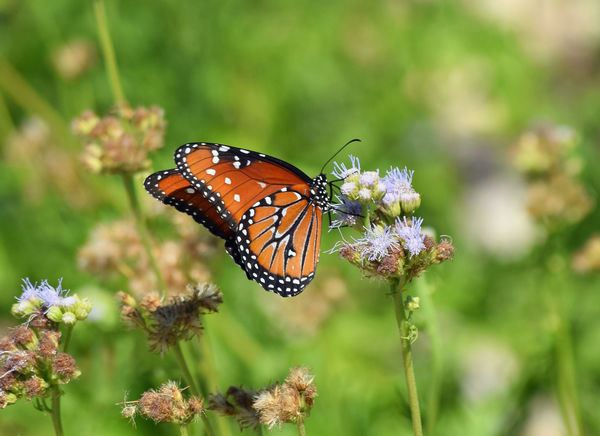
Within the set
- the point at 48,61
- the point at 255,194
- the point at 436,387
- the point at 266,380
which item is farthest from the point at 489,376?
the point at 48,61

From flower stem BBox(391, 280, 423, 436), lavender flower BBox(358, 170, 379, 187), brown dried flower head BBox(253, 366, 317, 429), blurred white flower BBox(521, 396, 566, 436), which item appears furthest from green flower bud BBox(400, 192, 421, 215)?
blurred white flower BBox(521, 396, 566, 436)

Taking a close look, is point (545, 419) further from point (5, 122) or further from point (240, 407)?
point (5, 122)

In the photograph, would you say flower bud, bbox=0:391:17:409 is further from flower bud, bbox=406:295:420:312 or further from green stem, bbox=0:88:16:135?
green stem, bbox=0:88:16:135

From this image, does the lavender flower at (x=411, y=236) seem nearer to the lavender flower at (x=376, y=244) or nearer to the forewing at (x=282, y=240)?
the lavender flower at (x=376, y=244)

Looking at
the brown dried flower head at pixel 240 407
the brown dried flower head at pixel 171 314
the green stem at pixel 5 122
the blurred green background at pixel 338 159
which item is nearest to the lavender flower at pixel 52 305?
the brown dried flower head at pixel 171 314

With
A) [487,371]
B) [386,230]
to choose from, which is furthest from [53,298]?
[487,371]
